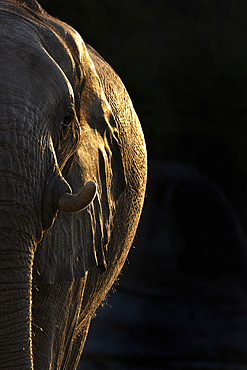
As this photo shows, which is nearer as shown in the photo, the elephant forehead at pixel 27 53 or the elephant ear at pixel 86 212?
the elephant forehead at pixel 27 53

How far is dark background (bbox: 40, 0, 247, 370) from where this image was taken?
2.61 metres

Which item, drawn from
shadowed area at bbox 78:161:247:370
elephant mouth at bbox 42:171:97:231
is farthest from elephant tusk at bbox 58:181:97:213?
shadowed area at bbox 78:161:247:370

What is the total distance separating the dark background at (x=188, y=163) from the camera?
8.55 ft

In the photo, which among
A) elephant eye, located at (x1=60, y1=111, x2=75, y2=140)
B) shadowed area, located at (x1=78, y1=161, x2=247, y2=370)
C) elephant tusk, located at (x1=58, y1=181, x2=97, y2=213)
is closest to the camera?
elephant tusk, located at (x1=58, y1=181, x2=97, y2=213)

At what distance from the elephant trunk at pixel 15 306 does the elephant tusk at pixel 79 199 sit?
7cm

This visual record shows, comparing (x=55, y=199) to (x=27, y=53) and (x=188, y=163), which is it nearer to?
(x=27, y=53)

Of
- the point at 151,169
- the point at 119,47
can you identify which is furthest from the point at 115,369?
the point at 119,47

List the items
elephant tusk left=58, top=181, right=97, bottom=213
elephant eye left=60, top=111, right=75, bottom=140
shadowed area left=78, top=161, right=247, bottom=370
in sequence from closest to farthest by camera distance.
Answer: elephant tusk left=58, top=181, right=97, bottom=213, elephant eye left=60, top=111, right=75, bottom=140, shadowed area left=78, top=161, right=247, bottom=370

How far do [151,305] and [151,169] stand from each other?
62 centimetres

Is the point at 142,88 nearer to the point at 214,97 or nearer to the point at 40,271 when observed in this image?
the point at 214,97

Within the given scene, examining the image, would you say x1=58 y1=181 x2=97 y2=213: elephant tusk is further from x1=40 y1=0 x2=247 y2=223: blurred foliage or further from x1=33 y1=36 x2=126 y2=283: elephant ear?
x1=40 y1=0 x2=247 y2=223: blurred foliage

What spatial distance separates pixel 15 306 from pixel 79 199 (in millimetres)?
160

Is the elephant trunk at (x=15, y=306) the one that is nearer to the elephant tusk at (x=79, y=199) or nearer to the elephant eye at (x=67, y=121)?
the elephant tusk at (x=79, y=199)

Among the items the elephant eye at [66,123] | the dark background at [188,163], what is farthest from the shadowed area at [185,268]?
the elephant eye at [66,123]
